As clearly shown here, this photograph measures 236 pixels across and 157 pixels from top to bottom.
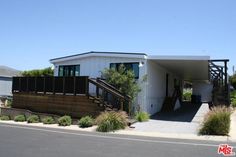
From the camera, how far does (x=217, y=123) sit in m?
13.8

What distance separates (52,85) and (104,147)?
11.5 meters

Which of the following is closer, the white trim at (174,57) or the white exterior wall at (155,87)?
the white trim at (174,57)

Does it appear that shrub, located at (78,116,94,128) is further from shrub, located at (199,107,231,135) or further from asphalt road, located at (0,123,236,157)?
shrub, located at (199,107,231,135)

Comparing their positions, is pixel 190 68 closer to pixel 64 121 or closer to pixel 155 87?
pixel 155 87

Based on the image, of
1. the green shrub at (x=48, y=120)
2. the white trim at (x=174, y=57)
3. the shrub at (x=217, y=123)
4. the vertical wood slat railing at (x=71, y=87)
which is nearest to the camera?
the shrub at (x=217, y=123)

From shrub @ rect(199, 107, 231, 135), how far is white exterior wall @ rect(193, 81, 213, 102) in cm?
2511

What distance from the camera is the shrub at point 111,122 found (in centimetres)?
1530

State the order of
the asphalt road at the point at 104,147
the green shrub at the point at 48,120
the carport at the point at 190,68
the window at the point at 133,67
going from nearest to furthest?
the asphalt road at the point at 104,147 → the green shrub at the point at 48,120 → the carport at the point at 190,68 → the window at the point at 133,67

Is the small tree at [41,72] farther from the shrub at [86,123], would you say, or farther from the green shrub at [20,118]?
the shrub at [86,123]

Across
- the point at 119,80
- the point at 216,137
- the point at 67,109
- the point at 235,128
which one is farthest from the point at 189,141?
the point at 67,109

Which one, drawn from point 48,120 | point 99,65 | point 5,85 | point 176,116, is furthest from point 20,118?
point 5,85

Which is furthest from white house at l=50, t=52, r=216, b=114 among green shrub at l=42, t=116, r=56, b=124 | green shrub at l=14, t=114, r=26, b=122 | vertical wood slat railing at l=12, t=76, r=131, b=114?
green shrub at l=14, t=114, r=26, b=122

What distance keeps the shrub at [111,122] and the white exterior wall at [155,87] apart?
5.51m

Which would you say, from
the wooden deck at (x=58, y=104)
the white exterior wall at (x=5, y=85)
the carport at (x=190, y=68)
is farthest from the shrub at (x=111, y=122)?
the white exterior wall at (x=5, y=85)
